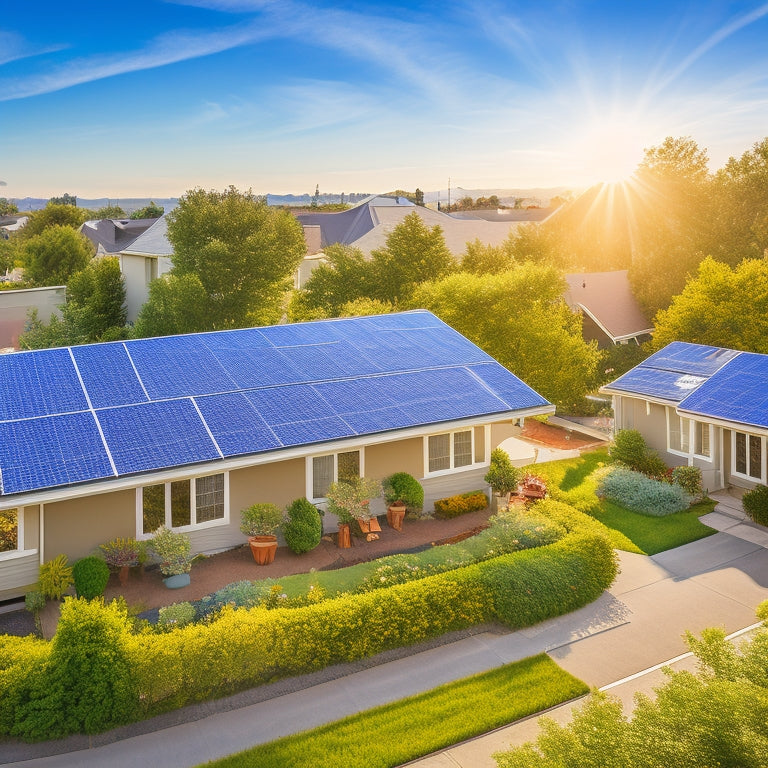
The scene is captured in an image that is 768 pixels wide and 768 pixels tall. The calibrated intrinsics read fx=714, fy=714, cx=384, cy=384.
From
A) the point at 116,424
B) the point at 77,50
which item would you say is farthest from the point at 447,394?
the point at 77,50

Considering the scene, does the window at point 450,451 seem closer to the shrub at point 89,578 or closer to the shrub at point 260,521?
the shrub at point 260,521

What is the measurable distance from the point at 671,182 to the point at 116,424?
45583 millimetres

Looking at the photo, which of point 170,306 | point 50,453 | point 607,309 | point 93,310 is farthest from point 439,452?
point 93,310

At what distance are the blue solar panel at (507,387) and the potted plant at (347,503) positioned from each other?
480 centimetres

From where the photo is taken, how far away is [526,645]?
1298cm

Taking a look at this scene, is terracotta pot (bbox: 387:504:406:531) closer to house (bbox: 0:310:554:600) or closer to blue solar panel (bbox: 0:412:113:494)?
house (bbox: 0:310:554:600)

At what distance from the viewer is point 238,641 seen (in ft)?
36.7

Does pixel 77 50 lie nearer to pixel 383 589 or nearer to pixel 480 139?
pixel 480 139

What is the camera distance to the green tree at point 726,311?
28.8 meters

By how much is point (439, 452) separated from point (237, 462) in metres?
6.17

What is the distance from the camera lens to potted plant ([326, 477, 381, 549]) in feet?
55.3

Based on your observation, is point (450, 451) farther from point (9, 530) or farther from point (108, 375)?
point (9, 530)

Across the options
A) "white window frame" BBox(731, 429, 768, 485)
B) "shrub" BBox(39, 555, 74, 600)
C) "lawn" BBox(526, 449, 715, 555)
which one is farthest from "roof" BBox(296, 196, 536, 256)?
"shrub" BBox(39, 555, 74, 600)

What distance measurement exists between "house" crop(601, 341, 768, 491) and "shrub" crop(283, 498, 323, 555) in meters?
11.3
